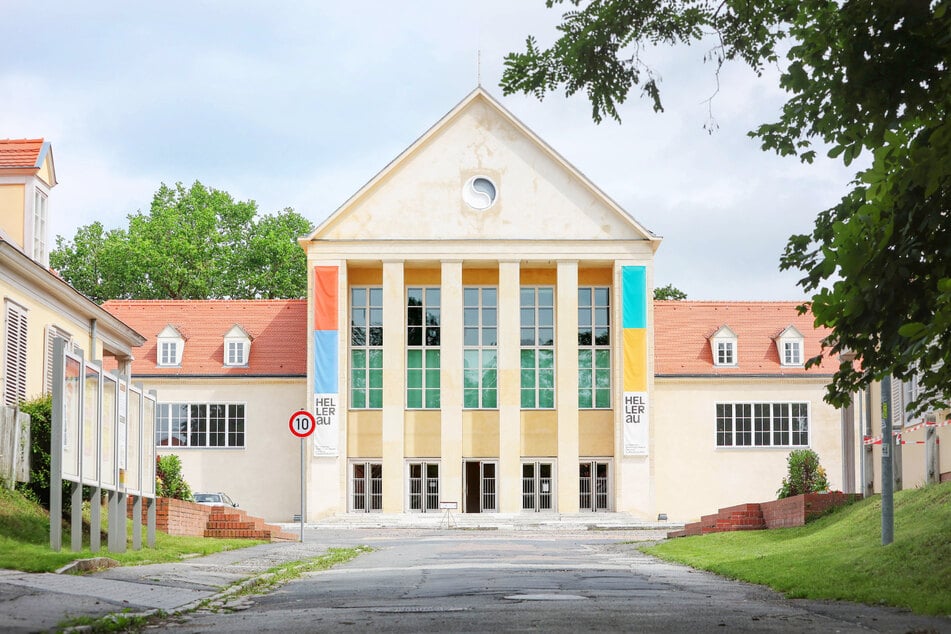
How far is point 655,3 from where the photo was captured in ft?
40.6

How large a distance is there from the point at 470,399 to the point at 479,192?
8.45m

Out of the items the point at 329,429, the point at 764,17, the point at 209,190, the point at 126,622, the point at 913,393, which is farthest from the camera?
the point at 209,190

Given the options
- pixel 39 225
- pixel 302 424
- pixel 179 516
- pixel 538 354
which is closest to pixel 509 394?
pixel 538 354

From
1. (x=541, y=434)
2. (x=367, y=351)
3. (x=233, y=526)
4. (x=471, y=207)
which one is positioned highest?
(x=471, y=207)

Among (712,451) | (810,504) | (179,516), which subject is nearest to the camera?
(179,516)

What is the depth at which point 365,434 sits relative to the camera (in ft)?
176

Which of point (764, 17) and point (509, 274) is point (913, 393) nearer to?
point (764, 17)

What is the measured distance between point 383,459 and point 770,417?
53.2 feet

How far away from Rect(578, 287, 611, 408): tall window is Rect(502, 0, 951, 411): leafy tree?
40786 mm

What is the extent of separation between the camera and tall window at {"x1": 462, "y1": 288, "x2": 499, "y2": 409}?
54.0 m

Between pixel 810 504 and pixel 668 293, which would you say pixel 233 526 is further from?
pixel 668 293

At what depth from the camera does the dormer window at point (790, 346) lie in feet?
186

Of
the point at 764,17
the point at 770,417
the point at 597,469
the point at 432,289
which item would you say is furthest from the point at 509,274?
the point at 764,17

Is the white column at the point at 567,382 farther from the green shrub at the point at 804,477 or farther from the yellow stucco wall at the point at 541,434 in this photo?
the green shrub at the point at 804,477
